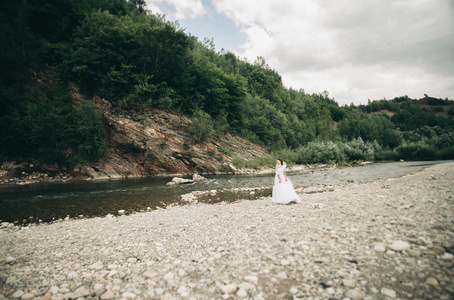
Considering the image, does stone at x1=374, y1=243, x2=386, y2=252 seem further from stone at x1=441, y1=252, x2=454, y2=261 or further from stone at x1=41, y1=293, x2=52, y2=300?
stone at x1=41, y1=293, x2=52, y2=300

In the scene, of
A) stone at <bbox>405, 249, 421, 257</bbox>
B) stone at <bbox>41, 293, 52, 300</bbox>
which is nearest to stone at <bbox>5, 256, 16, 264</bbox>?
stone at <bbox>41, 293, 52, 300</bbox>

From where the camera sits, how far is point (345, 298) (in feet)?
9.71

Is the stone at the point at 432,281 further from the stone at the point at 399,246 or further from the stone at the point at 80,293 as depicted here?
the stone at the point at 80,293

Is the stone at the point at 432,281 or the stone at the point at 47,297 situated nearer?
the stone at the point at 432,281

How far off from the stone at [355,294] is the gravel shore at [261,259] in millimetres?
16

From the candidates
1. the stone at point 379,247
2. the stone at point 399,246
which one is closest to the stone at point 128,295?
the stone at point 379,247

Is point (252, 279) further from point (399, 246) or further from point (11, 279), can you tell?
point (11, 279)

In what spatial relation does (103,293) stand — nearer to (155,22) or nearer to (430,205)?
(430,205)

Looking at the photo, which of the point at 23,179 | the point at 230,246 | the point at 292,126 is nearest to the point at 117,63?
the point at 23,179

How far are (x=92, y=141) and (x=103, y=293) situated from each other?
115ft

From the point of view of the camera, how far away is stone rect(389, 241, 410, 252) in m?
3.95

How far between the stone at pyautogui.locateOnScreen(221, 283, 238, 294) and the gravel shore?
0.06ft

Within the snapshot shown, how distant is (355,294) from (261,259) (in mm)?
1978

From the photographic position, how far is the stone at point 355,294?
2.93 metres
